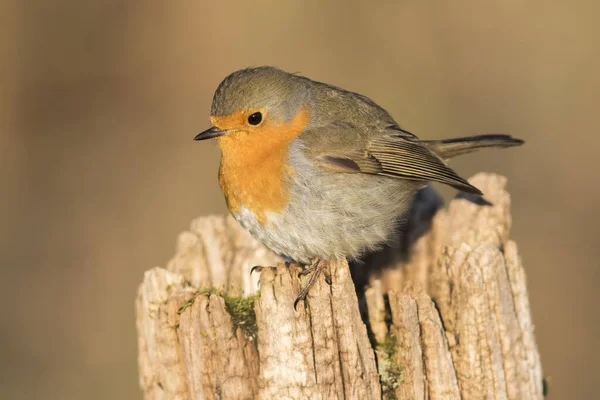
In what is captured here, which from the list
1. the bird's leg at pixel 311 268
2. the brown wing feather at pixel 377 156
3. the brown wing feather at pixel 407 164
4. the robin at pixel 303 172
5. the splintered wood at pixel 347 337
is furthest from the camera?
the brown wing feather at pixel 407 164

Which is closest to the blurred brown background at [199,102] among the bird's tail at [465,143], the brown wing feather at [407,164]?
the bird's tail at [465,143]

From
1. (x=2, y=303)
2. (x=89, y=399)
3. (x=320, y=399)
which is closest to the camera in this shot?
(x=320, y=399)

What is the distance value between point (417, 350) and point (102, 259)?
194 inches

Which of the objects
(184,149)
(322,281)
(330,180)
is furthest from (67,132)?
(322,281)

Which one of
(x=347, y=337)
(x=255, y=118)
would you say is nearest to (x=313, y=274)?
(x=347, y=337)

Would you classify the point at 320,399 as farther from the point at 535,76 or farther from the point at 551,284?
the point at 535,76

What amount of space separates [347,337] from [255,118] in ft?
5.53

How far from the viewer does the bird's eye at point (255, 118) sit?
16.4ft

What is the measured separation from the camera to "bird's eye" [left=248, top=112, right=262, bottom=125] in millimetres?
5000

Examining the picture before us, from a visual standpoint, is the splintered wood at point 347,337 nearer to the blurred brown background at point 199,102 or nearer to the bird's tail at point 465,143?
the bird's tail at point 465,143

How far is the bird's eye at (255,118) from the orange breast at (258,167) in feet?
0.15

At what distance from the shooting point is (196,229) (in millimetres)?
5594

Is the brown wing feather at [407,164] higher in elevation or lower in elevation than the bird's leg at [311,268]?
higher

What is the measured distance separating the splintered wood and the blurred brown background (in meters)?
3.65
